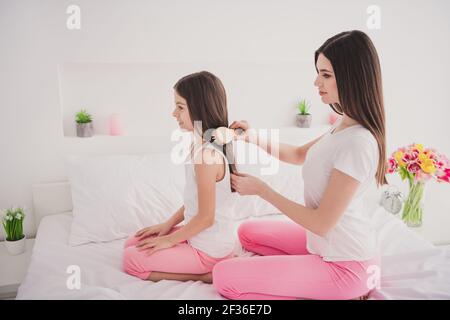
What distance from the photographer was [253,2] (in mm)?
2141

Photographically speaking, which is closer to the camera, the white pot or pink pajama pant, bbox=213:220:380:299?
pink pajama pant, bbox=213:220:380:299

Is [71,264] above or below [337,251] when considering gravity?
below

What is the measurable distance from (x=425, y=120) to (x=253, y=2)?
1.32 m

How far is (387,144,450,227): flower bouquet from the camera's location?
193 cm

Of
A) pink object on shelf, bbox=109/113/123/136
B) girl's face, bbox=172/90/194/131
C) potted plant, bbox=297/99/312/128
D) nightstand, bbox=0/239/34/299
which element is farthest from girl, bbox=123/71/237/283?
potted plant, bbox=297/99/312/128

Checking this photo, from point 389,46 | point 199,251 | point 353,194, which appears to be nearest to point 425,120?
point 389,46

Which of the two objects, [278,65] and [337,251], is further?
[278,65]

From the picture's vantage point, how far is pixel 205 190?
1.45m

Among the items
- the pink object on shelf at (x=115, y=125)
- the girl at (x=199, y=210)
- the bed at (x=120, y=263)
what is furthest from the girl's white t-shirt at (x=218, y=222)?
the pink object on shelf at (x=115, y=125)

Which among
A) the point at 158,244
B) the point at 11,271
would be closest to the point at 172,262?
the point at 158,244

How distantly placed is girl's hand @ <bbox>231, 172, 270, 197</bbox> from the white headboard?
1039 mm

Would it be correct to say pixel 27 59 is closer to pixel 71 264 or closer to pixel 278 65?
pixel 71 264

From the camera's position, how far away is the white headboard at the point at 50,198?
2082 millimetres

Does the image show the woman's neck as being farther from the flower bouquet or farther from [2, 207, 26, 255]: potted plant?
[2, 207, 26, 255]: potted plant
